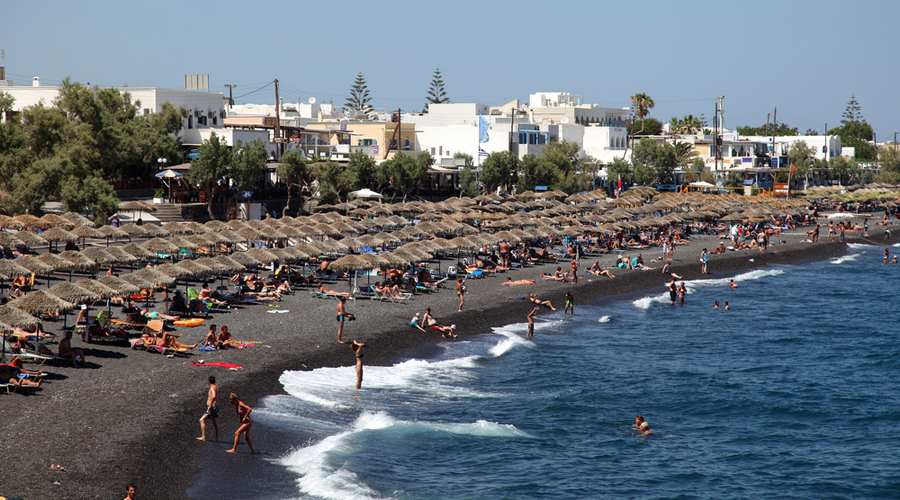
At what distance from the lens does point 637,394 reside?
21984mm

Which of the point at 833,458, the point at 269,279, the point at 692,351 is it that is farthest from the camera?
the point at 269,279

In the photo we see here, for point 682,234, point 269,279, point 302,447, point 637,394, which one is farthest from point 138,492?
point 682,234

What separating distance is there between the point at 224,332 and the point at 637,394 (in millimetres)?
11815

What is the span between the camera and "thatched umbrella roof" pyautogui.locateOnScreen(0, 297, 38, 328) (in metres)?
16.9

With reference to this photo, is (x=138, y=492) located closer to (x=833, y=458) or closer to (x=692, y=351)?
(x=833, y=458)

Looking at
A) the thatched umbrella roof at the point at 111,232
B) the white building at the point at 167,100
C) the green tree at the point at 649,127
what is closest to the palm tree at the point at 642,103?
the green tree at the point at 649,127

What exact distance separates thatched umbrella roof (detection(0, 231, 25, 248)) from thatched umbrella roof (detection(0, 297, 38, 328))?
41.4 feet

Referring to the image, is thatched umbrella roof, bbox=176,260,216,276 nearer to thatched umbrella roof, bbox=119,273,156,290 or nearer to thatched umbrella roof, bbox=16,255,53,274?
thatched umbrella roof, bbox=119,273,156,290

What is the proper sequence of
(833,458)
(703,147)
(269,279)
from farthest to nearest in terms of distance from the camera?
1. (703,147)
2. (269,279)
3. (833,458)

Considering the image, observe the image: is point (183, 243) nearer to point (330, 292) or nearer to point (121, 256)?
point (121, 256)

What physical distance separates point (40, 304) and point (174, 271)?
21.1 feet

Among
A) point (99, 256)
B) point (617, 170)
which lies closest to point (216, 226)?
point (99, 256)

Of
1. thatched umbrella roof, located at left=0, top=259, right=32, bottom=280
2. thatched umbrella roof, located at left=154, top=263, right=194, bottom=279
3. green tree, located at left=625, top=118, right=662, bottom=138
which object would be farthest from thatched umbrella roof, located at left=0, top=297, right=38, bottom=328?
green tree, located at left=625, top=118, right=662, bottom=138

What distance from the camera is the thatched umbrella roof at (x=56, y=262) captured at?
81.4ft
